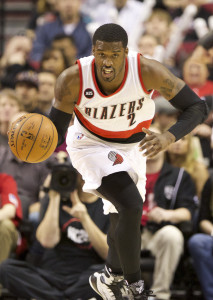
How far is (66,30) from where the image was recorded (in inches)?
377

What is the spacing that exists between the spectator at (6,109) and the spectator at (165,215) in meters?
1.85

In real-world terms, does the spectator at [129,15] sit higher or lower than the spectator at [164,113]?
higher

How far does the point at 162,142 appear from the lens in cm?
386

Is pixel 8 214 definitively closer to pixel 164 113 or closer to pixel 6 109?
pixel 6 109

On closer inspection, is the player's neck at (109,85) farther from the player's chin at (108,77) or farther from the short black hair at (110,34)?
the short black hair at (110,34)

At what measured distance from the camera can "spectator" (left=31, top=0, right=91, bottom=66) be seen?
9.27m

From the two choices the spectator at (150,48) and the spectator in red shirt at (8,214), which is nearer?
the spectator in red shirt at (8,214)

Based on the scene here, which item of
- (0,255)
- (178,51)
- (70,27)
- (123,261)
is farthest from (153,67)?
(70,27)

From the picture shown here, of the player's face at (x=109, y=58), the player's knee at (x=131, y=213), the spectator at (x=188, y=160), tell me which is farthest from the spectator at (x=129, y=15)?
the player's knee at (x=131, y=213)

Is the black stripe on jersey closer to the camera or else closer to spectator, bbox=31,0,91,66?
the camera

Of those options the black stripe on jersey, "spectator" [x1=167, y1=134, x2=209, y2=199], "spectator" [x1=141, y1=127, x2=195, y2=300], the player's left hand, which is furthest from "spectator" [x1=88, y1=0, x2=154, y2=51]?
the player's left hand

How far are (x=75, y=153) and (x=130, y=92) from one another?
23.1 inches

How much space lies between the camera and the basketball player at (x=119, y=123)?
12.8 feet

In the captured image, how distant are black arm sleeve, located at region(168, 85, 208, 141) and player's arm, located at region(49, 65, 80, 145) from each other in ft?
2.24
